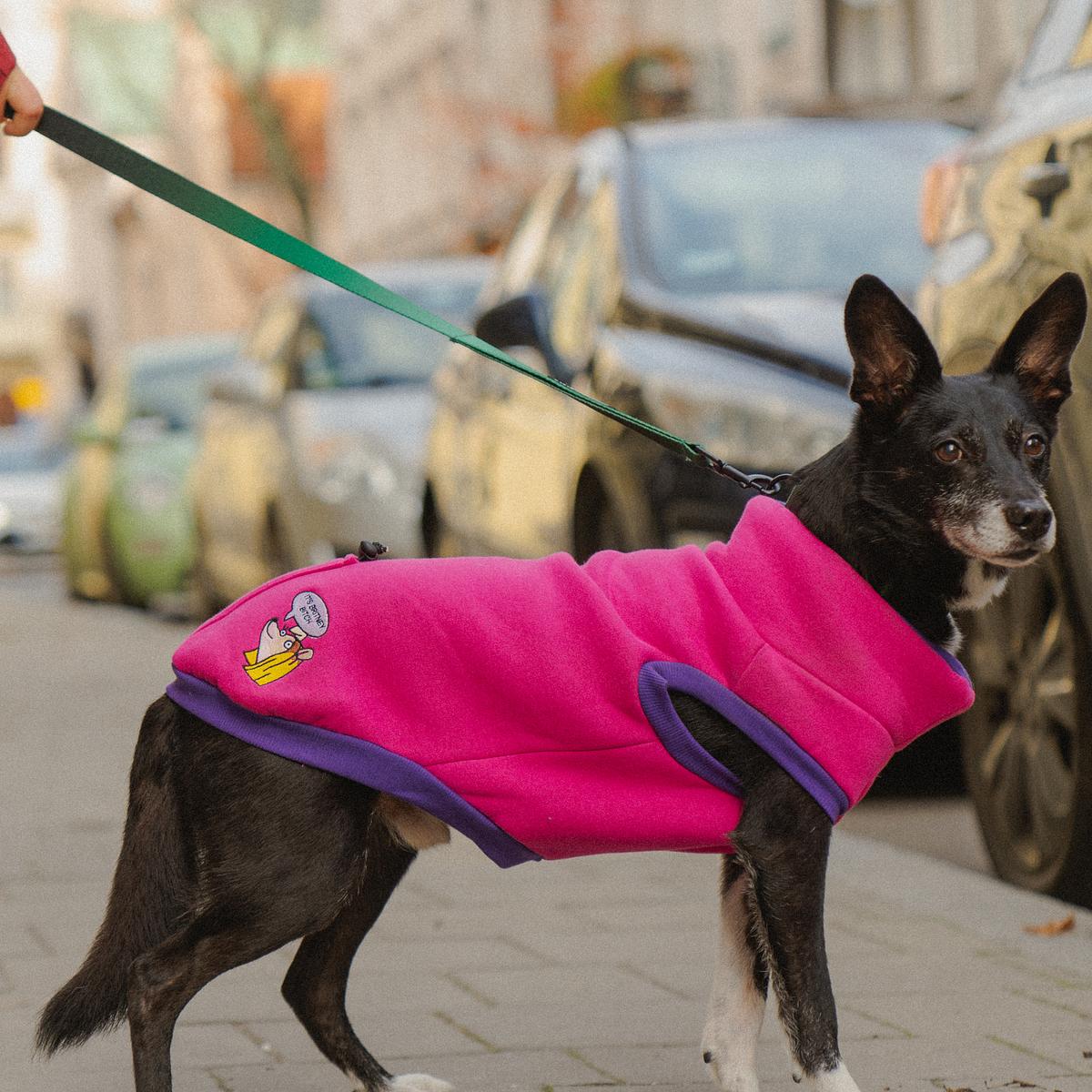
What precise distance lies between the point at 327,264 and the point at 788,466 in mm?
2569

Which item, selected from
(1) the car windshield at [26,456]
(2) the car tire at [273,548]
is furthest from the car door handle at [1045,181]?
(1) the car windshield at [26,456]

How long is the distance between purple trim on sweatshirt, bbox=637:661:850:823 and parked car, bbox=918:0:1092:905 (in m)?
1.79

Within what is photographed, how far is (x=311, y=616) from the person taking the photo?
3561 millimetres

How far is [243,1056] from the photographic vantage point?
4.21m

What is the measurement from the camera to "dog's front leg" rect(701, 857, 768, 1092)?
12.5 feet

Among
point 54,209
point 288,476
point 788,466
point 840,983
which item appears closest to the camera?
point 840,983

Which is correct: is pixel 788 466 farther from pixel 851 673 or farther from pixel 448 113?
pixel 448 113

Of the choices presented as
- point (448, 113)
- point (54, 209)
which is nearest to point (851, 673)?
point (448, 113)

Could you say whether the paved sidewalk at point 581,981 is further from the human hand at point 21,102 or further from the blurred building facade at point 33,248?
the blurred building facade at point 33,248

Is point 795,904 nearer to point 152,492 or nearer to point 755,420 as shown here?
point 755,420

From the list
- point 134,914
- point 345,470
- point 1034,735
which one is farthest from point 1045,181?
point 345,470

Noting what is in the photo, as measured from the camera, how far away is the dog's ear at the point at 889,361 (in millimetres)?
3705

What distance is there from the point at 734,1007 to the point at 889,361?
114 cm

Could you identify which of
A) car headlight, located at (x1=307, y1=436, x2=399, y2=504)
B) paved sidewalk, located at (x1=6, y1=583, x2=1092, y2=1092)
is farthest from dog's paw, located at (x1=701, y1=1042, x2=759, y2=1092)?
car headlight, located at (x1=307, y1=436, x2=399, y2=504)
